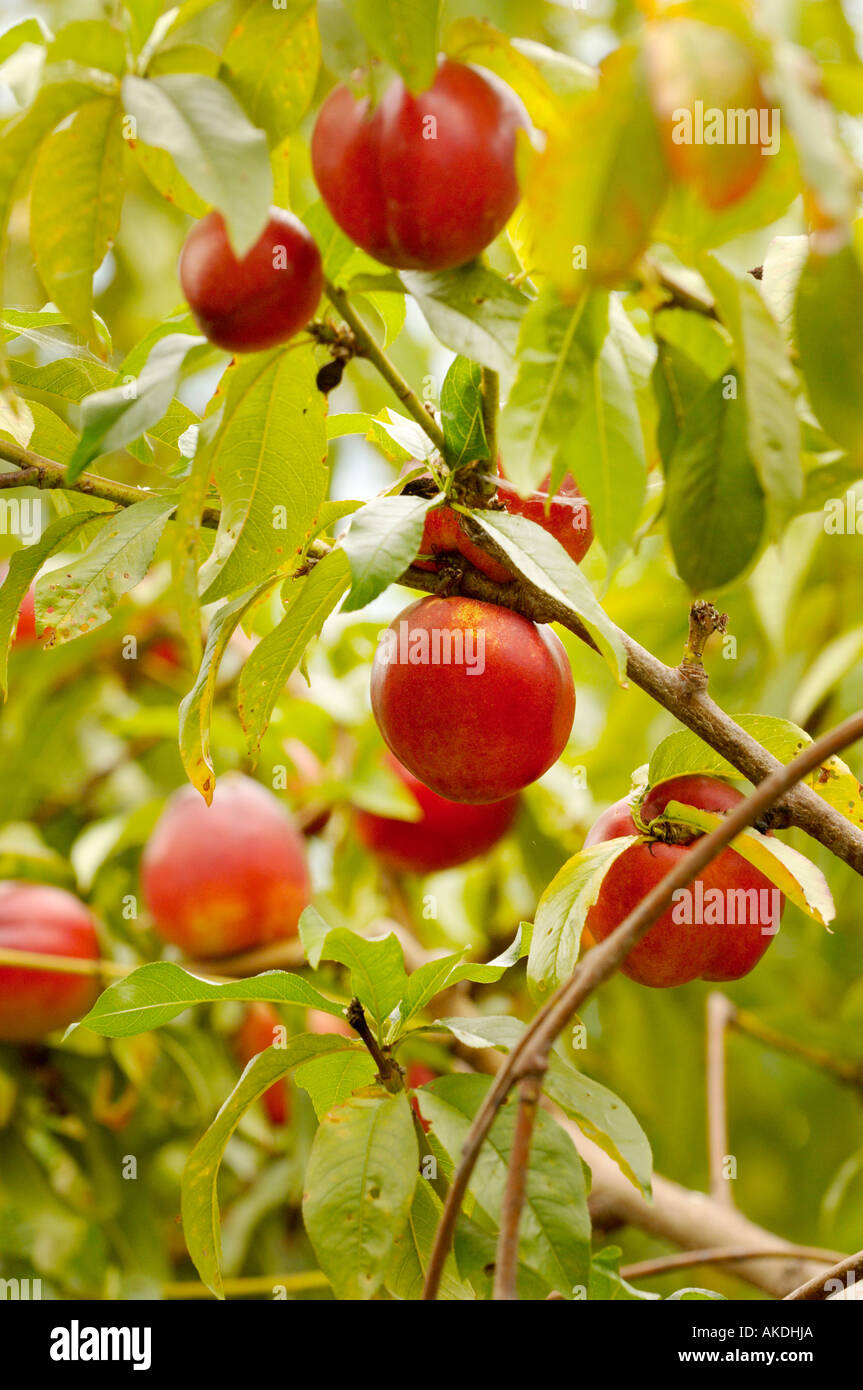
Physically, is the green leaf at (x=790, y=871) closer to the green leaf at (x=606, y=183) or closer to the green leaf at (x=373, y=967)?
the green leaf at (x=373, y=967)

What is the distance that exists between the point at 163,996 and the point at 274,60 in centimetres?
40

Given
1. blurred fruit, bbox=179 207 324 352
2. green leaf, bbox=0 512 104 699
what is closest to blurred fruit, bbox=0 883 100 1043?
green leaf, bbox=0 512 104 699

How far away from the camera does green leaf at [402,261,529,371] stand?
1.52ft

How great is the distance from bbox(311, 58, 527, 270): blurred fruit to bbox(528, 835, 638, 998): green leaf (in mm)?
277

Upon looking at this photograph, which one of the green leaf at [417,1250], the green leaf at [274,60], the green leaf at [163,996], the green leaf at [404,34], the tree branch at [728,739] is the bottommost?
the green leaf at [417,1250]

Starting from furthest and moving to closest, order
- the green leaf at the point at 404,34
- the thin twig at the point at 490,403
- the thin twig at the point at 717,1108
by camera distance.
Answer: the thin twig at the point at 717,1108 < the thin twig at the point at 490,403 < the green leaf at the point at 404,34

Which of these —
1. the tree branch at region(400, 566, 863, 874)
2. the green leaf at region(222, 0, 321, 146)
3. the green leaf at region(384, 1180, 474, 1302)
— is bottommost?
the green leaf at region(384, 1180, 474, 1302)

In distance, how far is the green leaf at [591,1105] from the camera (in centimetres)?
51

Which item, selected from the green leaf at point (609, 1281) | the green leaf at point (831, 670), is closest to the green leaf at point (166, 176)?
the green leaf at point (609, 1281)

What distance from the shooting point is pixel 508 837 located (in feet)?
4.60

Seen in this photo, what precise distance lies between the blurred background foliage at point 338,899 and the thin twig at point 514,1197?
2.42ft

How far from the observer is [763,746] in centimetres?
61

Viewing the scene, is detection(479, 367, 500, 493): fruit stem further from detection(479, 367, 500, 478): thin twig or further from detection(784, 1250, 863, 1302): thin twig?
detection(784, 1250, 863, 1302): thin twig

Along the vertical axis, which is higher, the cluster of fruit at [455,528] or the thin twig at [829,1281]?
the cluster of fruit at [455,528]
